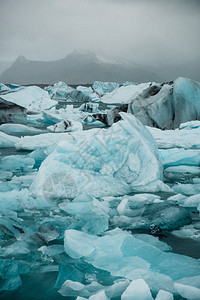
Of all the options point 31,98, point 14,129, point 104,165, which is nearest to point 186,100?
point 14,129

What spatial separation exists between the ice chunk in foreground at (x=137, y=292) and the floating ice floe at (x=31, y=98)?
54.4 ft

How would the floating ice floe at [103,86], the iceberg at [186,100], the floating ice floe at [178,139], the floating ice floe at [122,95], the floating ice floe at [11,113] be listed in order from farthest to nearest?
the floating ice floe at [103,86] → the floating ice floe at [122,95] → the floating ice floe at [11,113] → the iceberg at [186,100] → the floating ice floe at [178,139]

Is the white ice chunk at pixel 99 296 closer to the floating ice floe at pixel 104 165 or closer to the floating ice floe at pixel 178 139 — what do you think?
the floating ice floe at pixel 104 165

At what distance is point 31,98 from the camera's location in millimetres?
18344

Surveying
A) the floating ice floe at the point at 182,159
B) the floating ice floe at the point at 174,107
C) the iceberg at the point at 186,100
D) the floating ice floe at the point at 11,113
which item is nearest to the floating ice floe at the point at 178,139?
the floating ice floe at the point at 182,159

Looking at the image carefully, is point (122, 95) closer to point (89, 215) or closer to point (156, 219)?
point (89, 215)

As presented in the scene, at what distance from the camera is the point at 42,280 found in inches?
77.0

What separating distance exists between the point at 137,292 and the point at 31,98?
17508mm

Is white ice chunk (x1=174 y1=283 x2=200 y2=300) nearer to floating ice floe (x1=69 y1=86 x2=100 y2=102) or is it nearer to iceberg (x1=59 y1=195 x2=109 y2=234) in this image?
iceberg (x1=59 y1=195 x2=109 y2=234)

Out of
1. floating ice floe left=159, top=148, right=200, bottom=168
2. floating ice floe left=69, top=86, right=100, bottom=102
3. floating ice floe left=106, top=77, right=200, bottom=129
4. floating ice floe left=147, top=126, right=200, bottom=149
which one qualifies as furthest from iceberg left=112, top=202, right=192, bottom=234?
floating ice floe left=69, top=86, right=100, bottom=102

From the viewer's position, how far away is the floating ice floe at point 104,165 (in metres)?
3.73

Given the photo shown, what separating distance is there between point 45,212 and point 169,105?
876 cm

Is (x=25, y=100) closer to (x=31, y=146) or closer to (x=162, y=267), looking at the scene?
(x=31, y=146)

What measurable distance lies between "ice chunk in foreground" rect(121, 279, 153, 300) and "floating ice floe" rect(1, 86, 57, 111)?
54.4 ft
